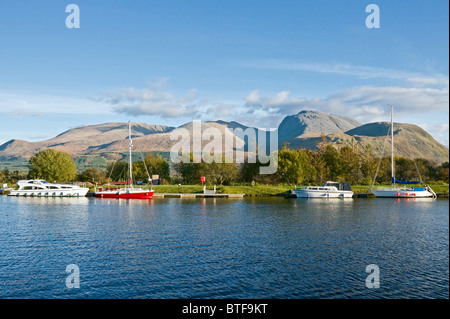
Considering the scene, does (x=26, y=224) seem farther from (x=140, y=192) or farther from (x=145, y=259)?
(x=140, y=192)

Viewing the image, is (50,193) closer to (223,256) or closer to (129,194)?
(129,194)

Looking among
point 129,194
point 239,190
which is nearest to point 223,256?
point 129,194

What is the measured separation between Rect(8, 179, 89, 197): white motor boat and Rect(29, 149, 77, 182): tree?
1029 inches

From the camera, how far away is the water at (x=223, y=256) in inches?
979

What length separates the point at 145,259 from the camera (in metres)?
32.1

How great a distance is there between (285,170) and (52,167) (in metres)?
91.0

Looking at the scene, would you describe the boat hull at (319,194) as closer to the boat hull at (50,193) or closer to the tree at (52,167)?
the boat hull at (50,193)

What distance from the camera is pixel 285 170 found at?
127188 millimetres

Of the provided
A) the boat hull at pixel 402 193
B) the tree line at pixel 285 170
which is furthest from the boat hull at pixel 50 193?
the boat hull at pixel 402 193

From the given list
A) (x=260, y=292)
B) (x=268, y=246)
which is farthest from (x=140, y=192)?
(x=260, y=292)
